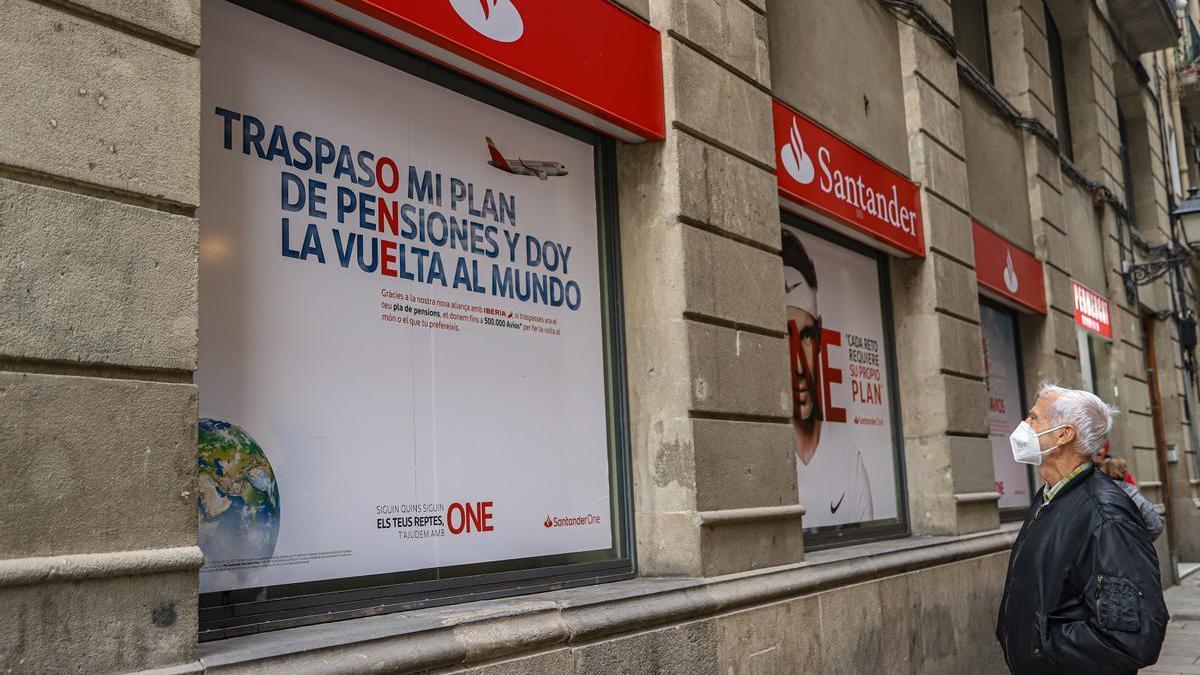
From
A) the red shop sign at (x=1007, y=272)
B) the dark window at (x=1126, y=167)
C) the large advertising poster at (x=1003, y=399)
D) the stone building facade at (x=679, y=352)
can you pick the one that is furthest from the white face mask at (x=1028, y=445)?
the dark window at (x=1126, y=167)

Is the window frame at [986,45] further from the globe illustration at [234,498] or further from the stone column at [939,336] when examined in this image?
the globe illustration at [234,498]

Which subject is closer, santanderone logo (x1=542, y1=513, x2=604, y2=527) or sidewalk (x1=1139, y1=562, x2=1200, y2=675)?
santanderone logo (x1=542, y1=513, x2=604, y2=527)

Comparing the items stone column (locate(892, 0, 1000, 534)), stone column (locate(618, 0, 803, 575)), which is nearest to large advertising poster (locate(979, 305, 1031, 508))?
stone column (locate(892, 0, 1000, 534))

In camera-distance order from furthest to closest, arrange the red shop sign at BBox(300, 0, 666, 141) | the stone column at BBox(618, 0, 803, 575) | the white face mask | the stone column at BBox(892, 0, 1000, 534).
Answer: the stone column at BBox(892, 0, 1000, 534) → the stone column at BBox(618, 0, 803, 575) → the red shop sign at BBox(300, 0, 666, 141) → the white face mask

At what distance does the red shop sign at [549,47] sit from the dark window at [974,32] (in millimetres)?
7219

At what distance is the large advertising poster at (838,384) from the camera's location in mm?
8039

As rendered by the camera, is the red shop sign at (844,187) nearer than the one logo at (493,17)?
No

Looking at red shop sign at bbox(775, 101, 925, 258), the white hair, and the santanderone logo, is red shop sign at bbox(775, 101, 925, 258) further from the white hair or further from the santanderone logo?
the white hair

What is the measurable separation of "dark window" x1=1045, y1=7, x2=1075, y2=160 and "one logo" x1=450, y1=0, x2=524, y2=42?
12.1 meters

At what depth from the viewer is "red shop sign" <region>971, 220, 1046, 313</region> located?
10.9 m

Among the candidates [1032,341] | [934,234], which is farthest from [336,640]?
[1032,341]

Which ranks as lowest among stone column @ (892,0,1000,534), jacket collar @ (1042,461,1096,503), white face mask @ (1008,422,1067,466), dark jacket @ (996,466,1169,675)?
dark jacket @ (996,466,1169,675)

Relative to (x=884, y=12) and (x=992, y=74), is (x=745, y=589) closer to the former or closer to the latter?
(x=884, y=12)

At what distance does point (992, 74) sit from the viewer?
514 inches
